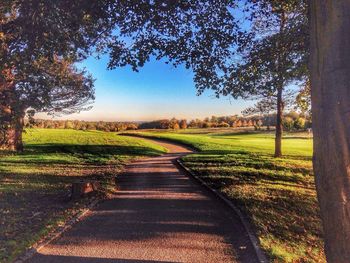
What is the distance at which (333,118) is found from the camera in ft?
14.0

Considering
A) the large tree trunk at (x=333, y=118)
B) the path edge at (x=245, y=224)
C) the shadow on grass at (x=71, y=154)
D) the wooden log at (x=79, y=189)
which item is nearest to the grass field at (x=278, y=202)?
the path edge at (x=245, y=224)

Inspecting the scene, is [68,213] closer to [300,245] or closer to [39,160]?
[300,245]

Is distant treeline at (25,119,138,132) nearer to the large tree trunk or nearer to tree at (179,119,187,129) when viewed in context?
tree at (179,119,187,129)

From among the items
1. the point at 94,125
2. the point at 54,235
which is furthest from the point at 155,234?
the point at 94,125

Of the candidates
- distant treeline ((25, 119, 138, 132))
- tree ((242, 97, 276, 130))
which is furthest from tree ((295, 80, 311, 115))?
distant treeline ((25, 119, 138, 132))

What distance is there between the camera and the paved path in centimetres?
625

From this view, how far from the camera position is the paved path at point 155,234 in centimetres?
625

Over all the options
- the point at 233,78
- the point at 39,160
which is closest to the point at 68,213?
the point at 233,78

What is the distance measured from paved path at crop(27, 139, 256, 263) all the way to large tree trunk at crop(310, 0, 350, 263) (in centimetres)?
206

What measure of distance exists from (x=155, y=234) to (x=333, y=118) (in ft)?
13.8

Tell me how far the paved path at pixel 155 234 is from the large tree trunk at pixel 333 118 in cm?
206

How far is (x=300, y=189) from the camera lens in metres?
13.9

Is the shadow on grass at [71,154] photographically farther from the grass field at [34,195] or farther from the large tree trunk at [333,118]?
the large tree trunk at [333,118]

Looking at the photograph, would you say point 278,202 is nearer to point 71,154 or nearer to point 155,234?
point 155,234
